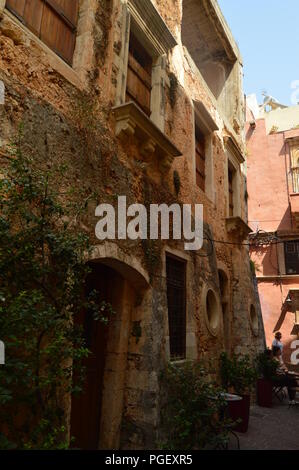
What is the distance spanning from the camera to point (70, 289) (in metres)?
2.92

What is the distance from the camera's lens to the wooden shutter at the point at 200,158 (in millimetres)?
7518

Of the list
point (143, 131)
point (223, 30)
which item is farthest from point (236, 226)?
point (223, 30)

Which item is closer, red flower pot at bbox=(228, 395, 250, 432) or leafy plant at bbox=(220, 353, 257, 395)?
red flower pot at bbox=(228, 395, 250, 432)

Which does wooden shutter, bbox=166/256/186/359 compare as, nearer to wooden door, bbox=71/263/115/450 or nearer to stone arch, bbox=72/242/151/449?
stone arch, bbox=72/242/151/449

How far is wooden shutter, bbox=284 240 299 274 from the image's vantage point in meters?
14.0

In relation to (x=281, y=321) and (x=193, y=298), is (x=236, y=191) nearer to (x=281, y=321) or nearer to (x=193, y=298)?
(x=193, y=298)

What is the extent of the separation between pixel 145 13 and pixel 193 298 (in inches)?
187

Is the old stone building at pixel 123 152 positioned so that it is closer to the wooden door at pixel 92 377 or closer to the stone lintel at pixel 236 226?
the wooden door at pixel 92 377

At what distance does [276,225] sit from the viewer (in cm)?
1484

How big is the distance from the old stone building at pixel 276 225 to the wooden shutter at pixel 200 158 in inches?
257

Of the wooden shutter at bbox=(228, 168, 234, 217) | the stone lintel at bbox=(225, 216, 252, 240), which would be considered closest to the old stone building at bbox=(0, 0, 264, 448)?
the stone lintel at bbox=(225, 216, 252, 240)

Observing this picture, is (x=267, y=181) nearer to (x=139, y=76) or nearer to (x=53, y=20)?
(x=139, y=76)

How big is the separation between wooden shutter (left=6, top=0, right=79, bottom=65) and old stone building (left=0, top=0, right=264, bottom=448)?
1 cm

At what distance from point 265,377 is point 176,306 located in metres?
3.95
